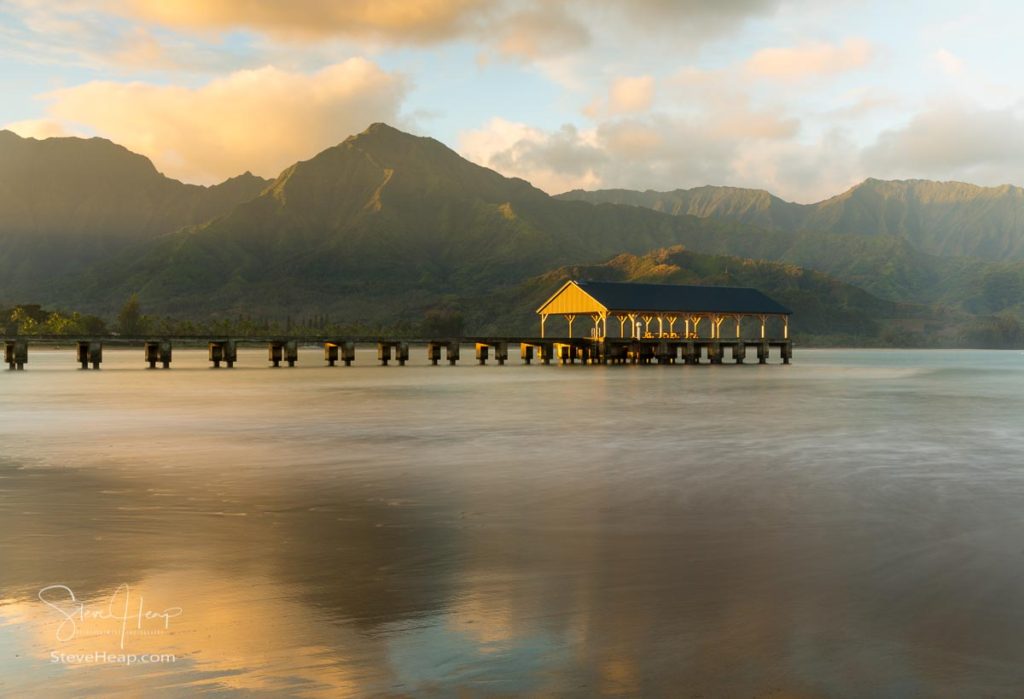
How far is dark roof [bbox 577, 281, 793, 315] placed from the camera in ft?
321

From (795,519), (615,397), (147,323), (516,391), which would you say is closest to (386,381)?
(516,391)

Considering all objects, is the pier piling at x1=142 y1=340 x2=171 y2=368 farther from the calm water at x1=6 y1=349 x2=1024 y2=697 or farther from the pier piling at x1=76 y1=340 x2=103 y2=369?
the calm water at x1=6 y1=349 x2=1024 y2=697

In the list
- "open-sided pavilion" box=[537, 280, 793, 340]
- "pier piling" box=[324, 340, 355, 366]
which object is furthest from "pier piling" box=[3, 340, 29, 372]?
"open-sided pavilion" box=[537, 280, 793, 340]

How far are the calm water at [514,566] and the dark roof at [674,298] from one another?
2785 inches

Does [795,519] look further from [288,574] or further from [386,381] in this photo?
[386,381]

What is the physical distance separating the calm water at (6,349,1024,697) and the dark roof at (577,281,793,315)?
232 ft

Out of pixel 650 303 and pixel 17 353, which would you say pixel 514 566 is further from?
pixel 650 303

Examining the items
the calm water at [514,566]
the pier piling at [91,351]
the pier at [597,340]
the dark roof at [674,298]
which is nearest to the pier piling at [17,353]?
the pier at [597,340]

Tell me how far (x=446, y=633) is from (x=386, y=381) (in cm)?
6020

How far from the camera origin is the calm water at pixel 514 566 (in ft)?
24.4

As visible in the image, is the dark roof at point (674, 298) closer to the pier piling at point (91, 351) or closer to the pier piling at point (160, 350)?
the pier piling at point (160, 350)

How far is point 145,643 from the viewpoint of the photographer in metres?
8.04

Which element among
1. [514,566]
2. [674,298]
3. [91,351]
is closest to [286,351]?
[91,351]

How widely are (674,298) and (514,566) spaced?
305 ft
